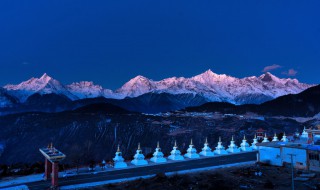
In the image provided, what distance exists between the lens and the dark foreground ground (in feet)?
65.2

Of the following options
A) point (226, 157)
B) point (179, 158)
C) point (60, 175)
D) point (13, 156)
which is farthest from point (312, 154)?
point (13, 156)

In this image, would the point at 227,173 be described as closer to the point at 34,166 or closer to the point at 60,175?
the point at 60,175

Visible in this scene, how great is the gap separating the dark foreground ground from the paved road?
2.77 m

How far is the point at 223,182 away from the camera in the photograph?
2048cm

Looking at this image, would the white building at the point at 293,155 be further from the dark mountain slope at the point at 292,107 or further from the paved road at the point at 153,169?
the dark mountain slope at the point at 292,107

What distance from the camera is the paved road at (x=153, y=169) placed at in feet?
72.6

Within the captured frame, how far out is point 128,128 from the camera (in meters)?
98.9

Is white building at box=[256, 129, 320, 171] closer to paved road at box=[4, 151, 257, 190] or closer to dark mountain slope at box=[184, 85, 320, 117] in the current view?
paved road at box=[4, 151, 257, 190]

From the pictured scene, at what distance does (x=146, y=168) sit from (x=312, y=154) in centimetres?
1465

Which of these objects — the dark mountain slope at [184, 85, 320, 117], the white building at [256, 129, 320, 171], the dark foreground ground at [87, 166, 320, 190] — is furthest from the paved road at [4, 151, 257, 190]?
the dark mountain slope at [184, 85, 320, 117]

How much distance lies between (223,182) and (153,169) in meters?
8.29

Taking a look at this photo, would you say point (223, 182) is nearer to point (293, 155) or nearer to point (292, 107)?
point (293, 155)

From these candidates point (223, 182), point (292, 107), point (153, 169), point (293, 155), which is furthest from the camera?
point (292, 107)

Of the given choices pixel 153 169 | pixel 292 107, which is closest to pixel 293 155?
pixel 153 169
